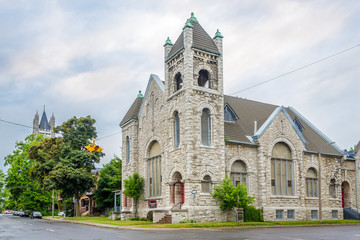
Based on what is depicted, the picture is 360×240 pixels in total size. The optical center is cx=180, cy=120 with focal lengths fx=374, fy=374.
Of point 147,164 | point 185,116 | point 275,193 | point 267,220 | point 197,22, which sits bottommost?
point 267,220

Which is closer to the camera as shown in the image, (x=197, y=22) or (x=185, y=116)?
(x=185, y=116)

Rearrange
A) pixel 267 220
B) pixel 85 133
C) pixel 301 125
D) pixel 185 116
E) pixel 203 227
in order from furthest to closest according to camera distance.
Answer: pixel 85 133
pixel 301 125
pixel 267 220
pixel 185 116
pixel 203 227

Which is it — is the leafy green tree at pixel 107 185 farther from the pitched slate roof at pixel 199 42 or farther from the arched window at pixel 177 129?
the pitched slate roof at pixel 199 42

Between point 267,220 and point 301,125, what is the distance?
13.4 metres

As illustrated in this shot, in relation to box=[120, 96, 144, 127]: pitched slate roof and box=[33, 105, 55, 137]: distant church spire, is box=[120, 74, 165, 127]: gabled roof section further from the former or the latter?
box=[33, 105, 55, 137]: distant church spire

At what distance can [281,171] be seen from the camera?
34.1 m

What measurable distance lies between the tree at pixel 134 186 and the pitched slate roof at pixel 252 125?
10.1 meters

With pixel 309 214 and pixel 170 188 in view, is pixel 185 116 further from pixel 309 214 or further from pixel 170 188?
pixel 309 214

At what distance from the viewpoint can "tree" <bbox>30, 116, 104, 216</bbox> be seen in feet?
146

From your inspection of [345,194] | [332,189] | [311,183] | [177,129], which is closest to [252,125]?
[177,129]

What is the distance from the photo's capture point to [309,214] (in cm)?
3469

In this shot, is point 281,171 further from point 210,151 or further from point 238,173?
point 210,151

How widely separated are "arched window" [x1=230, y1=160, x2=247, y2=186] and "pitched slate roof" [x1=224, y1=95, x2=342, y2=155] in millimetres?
1992

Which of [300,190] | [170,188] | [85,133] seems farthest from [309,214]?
Result: [85,133]
